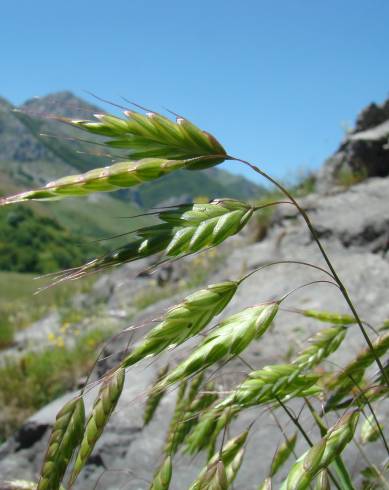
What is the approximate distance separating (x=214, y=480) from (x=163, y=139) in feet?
1.88

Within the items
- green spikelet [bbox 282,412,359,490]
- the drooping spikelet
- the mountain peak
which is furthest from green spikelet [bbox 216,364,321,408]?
the mountain peak

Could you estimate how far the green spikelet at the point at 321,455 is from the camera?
0.99 metres

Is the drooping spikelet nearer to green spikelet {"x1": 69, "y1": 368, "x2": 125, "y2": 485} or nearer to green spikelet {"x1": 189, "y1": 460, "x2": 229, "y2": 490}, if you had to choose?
green spikelet {"x1": 69, "y1": 368, "x2": 125, "y2": 485}

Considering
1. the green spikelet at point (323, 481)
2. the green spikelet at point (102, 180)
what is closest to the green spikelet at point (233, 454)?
the green spikelet at point (323, 481)

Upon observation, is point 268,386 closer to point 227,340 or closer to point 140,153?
point 227,340

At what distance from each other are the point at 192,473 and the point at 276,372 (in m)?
1.91

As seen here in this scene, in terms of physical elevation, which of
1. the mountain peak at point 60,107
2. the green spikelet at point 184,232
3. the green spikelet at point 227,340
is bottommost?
the green spikelet at point 227,340

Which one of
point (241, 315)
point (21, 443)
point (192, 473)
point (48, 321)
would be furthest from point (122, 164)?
point (48, 321)

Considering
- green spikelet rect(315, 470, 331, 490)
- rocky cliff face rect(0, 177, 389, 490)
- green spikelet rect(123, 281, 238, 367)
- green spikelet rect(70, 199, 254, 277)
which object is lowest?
rocky cliff face rect(0, 177, 389, 490)

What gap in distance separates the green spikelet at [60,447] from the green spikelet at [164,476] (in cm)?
24

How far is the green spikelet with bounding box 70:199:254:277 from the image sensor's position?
0.93 meters

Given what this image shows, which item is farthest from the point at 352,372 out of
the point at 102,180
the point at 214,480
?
the point at 102,180

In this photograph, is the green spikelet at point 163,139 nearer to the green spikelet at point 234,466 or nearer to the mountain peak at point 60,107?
the mountain peak at point 60,107

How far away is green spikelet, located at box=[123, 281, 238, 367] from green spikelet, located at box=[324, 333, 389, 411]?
462 mm
